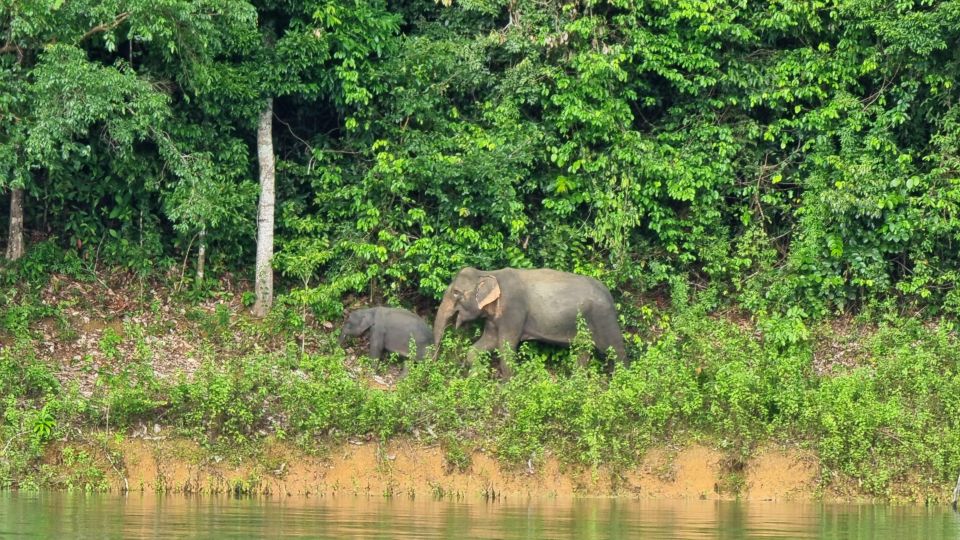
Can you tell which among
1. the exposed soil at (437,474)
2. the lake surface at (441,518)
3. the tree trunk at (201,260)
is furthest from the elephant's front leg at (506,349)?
the tree trunk at (201,260)

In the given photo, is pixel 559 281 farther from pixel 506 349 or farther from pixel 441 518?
pixel 441 518

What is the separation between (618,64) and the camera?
24141mm

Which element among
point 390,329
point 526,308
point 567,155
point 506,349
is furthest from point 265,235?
point 567,155

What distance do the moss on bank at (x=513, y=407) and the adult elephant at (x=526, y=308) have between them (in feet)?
2.50

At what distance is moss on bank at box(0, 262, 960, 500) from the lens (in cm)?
1977

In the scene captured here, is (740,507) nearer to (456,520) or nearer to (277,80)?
(456,520)

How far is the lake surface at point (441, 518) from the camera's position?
594 inches

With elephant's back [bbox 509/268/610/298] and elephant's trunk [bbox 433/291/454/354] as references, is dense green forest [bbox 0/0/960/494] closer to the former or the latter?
elephant's trunk [bbox 433/291/454/354]

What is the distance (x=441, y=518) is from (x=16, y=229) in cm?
932

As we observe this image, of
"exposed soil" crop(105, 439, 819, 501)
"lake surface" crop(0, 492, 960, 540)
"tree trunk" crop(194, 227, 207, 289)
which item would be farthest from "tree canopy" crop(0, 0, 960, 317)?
"lake surface" crop(0, 492, 960, 540)

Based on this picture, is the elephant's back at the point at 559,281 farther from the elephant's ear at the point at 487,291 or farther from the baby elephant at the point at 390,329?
the baby elephant at the point at 390,329

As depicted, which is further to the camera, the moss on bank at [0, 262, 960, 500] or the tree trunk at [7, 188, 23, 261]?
the tree trunk at [7, 188, 23, 261]

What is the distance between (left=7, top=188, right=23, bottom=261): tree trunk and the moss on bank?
147cm

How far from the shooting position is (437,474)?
2009cm
